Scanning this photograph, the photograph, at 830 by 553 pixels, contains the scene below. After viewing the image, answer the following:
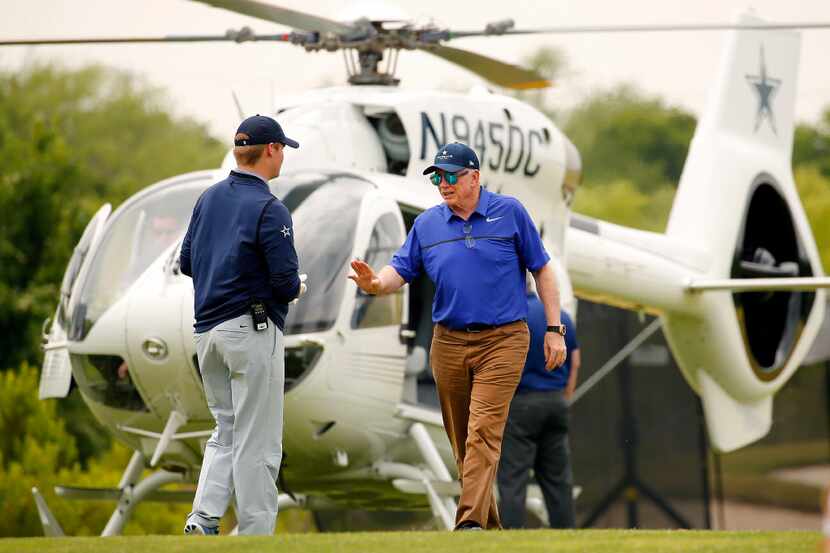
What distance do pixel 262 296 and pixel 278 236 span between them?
262 mm

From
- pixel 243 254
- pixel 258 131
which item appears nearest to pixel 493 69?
pixel 258 131

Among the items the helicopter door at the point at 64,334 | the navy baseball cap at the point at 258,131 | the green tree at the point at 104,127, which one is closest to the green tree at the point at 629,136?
the green tree at the point at 104,127

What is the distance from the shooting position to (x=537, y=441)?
30.5ft

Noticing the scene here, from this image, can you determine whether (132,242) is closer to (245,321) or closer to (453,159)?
(453,159)

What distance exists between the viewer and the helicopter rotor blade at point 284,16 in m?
9.88

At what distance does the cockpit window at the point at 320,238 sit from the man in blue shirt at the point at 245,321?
8.62 feet

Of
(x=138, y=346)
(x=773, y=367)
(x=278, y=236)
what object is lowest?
(x=773, y=367)

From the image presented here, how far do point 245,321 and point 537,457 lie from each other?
137 inches

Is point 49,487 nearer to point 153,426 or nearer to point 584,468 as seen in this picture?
point 153,426

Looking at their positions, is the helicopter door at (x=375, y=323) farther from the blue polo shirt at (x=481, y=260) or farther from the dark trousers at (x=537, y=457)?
the blue polo shirt at (x=481, y=260)

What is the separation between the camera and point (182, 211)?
383 inches

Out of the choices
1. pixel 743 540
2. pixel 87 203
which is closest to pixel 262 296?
pixel 743 540

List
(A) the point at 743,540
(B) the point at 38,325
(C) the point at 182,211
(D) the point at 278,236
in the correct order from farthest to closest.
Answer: (B) the point at 38,325
(C) the point at 182,211
(D) the point at 278,236
(A) the point at 743,540

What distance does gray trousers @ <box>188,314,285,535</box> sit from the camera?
6.29 meters
